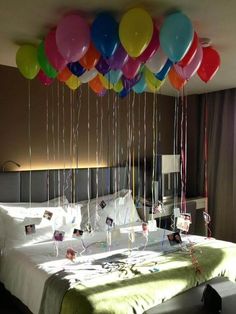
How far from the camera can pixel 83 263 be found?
88.1 inches

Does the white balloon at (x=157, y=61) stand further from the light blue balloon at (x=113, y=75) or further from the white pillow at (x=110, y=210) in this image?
the white pillow at (x=110, y=210)

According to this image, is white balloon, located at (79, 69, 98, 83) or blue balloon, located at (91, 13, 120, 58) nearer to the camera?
blue balloon, located at (91, 13, 120, 58)

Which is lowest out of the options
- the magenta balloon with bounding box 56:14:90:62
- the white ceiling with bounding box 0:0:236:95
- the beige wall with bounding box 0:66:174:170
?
the beige wall with bounding box 0:66:174:170

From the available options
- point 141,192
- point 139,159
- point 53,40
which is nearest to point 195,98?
point 139,159

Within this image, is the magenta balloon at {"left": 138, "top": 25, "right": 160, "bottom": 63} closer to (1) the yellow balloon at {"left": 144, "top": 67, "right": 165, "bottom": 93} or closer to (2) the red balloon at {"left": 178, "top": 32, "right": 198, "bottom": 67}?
(2) the red balloon at {"left": 178, "top": 32, "right": 198, "bottom": 67}

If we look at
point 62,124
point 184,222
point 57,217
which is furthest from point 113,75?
point 57,217

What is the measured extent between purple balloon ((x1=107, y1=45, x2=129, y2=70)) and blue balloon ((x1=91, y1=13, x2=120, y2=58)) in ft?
0.29

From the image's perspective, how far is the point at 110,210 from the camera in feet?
10.8

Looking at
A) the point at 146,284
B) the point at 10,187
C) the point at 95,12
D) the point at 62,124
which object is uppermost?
the point at 95,12

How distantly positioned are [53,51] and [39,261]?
153 cm

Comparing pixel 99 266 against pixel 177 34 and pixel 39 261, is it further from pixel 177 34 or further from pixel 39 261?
pixel 177 34

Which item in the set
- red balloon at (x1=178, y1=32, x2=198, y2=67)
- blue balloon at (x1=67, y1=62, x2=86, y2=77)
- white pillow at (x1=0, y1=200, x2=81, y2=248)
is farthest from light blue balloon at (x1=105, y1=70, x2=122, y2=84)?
white pillow at (x1=0, y1=200, x2=81, y2=248)

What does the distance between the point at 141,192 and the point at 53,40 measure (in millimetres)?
2531

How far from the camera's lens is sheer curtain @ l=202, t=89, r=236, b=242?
4062 millimetres
